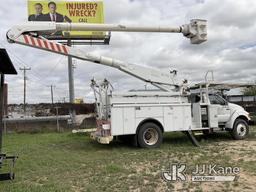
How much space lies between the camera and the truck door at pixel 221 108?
13.8 m

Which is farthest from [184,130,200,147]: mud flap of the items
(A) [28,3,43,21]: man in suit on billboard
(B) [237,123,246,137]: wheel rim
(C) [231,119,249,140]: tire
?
(A) [28,3,43,21]: man in suit on billboard

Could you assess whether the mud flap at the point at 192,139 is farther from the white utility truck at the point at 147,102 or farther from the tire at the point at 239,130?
the tire at the point at 239,130

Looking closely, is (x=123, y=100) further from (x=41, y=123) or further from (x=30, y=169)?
(x=41, y=123)

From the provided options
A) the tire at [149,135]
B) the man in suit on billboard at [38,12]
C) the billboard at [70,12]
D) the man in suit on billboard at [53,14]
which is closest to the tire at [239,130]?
the tire at [149,135]

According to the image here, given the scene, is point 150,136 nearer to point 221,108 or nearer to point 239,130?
point 221,108

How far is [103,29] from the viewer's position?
11805mm

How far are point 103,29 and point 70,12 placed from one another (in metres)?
22.1

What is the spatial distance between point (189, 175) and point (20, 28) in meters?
7.04

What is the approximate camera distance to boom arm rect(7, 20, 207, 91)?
10.8 meters

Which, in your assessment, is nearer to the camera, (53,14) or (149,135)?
(149,135)

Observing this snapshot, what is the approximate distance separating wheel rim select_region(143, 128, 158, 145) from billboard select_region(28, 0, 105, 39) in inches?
829

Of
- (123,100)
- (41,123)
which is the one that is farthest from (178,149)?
(41,123)

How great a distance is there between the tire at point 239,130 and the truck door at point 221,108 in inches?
18.9

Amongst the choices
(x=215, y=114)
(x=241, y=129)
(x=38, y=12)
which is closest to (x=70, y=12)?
(x=38, y=12)
